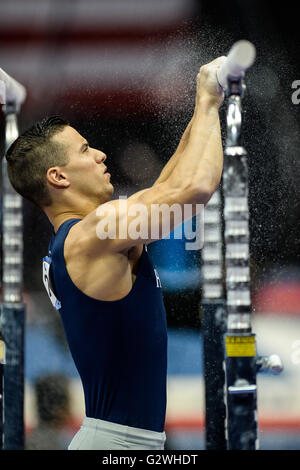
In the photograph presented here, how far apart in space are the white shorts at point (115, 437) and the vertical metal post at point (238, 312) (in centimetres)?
28

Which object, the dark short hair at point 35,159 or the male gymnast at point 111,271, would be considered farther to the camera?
the dark short hair at point 35,159

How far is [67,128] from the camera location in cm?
126

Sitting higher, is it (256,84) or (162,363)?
(256,84)

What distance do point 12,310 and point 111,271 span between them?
25.9 inches

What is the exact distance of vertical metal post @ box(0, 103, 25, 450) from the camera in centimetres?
166

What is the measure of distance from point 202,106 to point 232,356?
0.57 meters

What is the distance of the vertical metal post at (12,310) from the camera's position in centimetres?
166

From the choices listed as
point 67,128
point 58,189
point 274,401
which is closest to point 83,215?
point 58,189

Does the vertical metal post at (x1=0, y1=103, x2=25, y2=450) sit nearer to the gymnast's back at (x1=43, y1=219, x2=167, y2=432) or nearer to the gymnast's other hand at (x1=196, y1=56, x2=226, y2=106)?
the gymnast's back at (x1=43, y1=219, x2=167, y2=432)

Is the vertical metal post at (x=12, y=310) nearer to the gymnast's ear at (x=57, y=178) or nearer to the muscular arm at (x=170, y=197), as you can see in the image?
the gymnast's ear at (x=57, y=178)

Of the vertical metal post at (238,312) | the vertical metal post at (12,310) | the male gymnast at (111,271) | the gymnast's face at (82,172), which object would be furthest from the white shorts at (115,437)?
the vertical metal post at (12,310)

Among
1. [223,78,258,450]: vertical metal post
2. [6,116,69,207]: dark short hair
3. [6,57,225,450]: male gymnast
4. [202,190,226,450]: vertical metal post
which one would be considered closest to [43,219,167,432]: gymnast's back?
[6,57,225,450]: male gymnast

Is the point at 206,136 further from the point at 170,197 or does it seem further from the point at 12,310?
the point at 12,310
